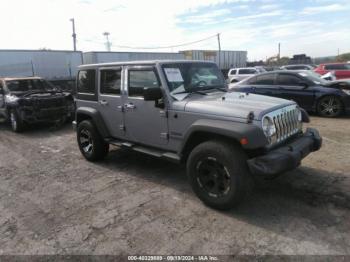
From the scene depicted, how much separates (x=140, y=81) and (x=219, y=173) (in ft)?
6.64

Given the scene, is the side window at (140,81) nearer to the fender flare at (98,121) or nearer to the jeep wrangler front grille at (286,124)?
the fender flare at (98,121)

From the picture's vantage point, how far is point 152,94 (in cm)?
446

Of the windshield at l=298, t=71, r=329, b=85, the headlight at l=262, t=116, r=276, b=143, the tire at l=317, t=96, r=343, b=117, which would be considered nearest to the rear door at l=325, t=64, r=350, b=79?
the windshield at l=298, t=71, r=329, b=85

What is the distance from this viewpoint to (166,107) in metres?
4.63

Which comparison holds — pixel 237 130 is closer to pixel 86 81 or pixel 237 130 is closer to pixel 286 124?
pixel 286 124

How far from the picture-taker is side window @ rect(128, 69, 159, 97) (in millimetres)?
4867

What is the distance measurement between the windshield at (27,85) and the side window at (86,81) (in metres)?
5.27

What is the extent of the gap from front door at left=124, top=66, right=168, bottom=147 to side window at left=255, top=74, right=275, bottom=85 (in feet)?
22.2

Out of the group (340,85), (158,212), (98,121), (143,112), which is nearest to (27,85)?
(98,121)

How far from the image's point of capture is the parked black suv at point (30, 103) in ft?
32.0

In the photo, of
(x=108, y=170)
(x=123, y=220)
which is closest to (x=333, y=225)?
(x=123, y=220)

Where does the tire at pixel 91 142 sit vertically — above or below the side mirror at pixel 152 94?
below

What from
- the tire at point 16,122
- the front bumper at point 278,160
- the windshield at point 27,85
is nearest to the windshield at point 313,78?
the front bumper at point 278,160

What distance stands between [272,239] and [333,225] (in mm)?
768
